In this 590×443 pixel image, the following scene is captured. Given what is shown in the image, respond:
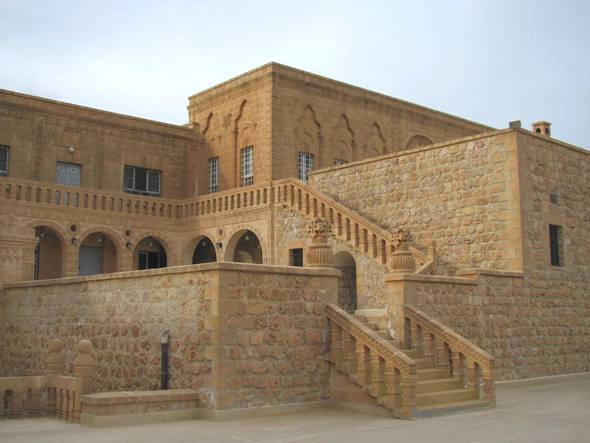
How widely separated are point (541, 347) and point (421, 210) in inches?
175

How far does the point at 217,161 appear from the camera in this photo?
97.1ft

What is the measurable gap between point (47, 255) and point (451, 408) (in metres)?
17.0

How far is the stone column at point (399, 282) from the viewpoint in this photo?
14062 millimetres

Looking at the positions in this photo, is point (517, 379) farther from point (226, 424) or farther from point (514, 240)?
point (226, 424)

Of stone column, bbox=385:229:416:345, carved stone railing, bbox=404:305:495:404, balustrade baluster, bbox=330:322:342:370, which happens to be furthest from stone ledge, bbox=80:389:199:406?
carved stone railing, bbox=404:305:495:404

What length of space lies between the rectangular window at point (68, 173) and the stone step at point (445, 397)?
1799 centimetres

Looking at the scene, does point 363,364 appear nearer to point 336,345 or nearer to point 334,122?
point 336,345

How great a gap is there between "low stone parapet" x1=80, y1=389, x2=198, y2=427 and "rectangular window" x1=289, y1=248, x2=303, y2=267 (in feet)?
35.8

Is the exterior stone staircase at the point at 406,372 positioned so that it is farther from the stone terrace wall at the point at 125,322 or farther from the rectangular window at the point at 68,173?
the rectangular window at the point at 68,173

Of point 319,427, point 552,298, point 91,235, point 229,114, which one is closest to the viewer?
point 319,427

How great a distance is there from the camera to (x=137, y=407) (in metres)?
11.1

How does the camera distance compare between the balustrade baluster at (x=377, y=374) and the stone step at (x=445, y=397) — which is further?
the stone step at (x=445, y=397)

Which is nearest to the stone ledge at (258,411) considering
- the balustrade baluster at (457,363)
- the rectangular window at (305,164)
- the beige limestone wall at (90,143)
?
the balustrade baluster at (457,363)

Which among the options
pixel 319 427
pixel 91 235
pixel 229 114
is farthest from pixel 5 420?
pixel 229 114
